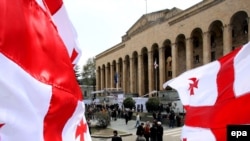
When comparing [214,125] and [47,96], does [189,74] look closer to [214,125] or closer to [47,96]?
[214,125]

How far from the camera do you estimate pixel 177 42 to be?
52.9 meters

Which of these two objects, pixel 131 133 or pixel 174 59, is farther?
pixel 174 59

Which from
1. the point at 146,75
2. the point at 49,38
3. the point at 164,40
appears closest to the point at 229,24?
the point at 164,40

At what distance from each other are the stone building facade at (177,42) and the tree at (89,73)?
30483 millimetres

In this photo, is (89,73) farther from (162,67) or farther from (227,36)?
(227,36)

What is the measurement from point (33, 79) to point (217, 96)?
2767mm

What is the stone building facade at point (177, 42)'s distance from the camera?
43125 millimetres

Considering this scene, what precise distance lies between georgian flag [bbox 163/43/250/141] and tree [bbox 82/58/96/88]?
102225 mm

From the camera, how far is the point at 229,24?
42.2 m

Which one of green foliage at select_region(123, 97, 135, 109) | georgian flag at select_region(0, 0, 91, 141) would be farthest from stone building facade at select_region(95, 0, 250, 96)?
georgian flag at select_region(0, 0, 91, 141)

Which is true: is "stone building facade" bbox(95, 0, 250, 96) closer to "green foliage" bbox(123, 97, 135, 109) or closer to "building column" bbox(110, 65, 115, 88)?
"building column" bbox(110, 65, 115, 88)

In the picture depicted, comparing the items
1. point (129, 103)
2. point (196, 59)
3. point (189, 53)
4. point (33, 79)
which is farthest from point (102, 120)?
point (33, 79)

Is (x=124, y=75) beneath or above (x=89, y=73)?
beneath

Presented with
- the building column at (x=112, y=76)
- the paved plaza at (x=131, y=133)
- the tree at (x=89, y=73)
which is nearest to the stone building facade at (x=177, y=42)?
the building column at (x=112, y=76)
